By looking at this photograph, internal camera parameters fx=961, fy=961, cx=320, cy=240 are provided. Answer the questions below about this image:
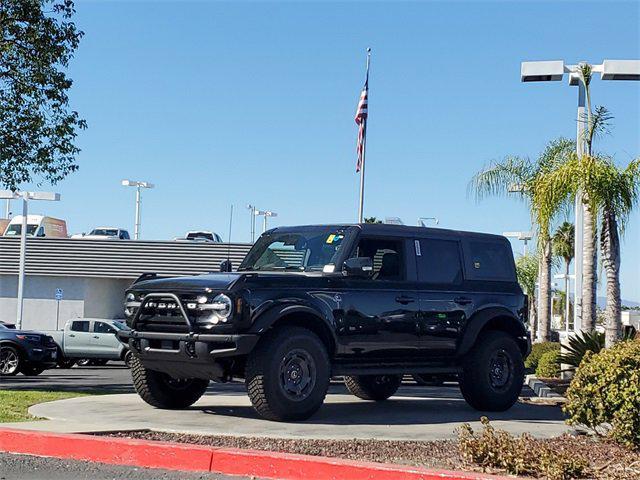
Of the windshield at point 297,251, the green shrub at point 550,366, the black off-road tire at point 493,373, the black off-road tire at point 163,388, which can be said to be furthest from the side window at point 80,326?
the black off-road tire at point 493,373

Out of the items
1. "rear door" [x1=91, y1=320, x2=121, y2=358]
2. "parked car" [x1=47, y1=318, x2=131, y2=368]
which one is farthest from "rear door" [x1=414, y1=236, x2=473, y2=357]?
"rear door" [x1=91, y1=320, x2=121, y2=358]

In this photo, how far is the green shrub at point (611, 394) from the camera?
321 inches

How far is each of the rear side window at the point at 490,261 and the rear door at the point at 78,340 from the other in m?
19.3

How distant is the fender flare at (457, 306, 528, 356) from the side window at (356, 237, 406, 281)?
1.11 meters

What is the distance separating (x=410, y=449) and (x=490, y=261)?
472cm

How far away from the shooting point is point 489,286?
40.4ft

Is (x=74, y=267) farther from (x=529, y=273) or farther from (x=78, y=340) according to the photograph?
(x=529, y=273)

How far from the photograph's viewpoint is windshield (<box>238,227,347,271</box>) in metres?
11.0

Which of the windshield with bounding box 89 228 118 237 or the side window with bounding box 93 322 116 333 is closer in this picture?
the side window with bounding box 93 322 116 333

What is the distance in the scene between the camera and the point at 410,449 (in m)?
8.32

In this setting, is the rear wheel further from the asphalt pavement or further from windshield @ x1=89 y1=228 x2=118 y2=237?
windshield @ x1=89 y1=228 x2=118 y2=237

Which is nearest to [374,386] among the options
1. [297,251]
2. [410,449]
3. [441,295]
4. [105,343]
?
[441,295]

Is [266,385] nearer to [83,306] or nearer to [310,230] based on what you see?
[310,230]

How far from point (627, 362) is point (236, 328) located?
3.76 metres
